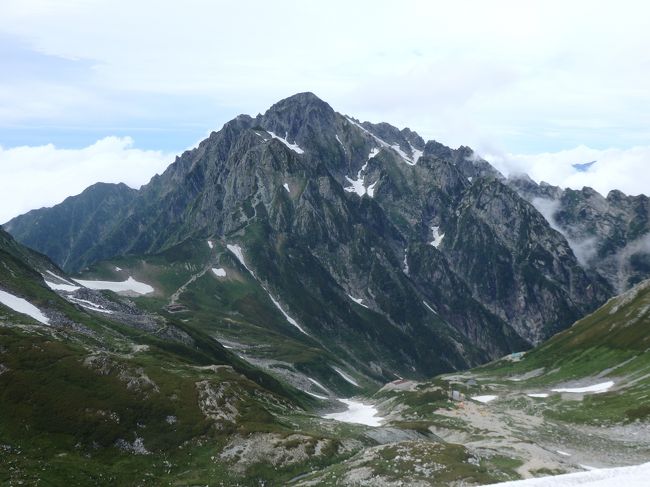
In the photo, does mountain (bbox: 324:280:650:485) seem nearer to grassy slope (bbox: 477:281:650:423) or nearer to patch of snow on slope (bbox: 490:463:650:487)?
patch of snow on slope (bbox: 490:463:650:487)

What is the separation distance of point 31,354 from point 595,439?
98.3 meters

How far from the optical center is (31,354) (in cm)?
8194

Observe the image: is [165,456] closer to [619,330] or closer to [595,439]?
[595,439]

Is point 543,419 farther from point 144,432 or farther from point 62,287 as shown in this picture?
point 62,287

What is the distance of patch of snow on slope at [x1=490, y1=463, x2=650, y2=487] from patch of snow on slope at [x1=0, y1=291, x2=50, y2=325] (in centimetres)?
12426

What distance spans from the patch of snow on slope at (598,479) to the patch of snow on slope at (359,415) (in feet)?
417

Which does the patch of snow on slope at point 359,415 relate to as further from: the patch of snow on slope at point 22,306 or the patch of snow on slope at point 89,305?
the patch of snow on slope at point 22,306

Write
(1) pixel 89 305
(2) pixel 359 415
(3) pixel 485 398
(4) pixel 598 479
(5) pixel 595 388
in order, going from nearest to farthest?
1. (4) pixel 598 479
2. (5) pixel 595 388
3. (2) pixel 359 415
4. (3) pixel 485 398
5. (1) pixel 89 305

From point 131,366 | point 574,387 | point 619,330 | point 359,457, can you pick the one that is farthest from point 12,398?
point 619,330

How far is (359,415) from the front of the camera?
165625 millimetres

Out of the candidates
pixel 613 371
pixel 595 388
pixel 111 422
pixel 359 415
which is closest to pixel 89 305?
pixel 359 415

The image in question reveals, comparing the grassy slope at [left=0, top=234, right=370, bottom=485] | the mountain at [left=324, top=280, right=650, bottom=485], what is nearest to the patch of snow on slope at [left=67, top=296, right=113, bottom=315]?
the grassy slope at [left=0, top=234, right=370, bottom=485]

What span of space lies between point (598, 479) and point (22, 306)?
135 metres

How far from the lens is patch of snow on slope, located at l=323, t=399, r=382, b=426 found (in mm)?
150500
